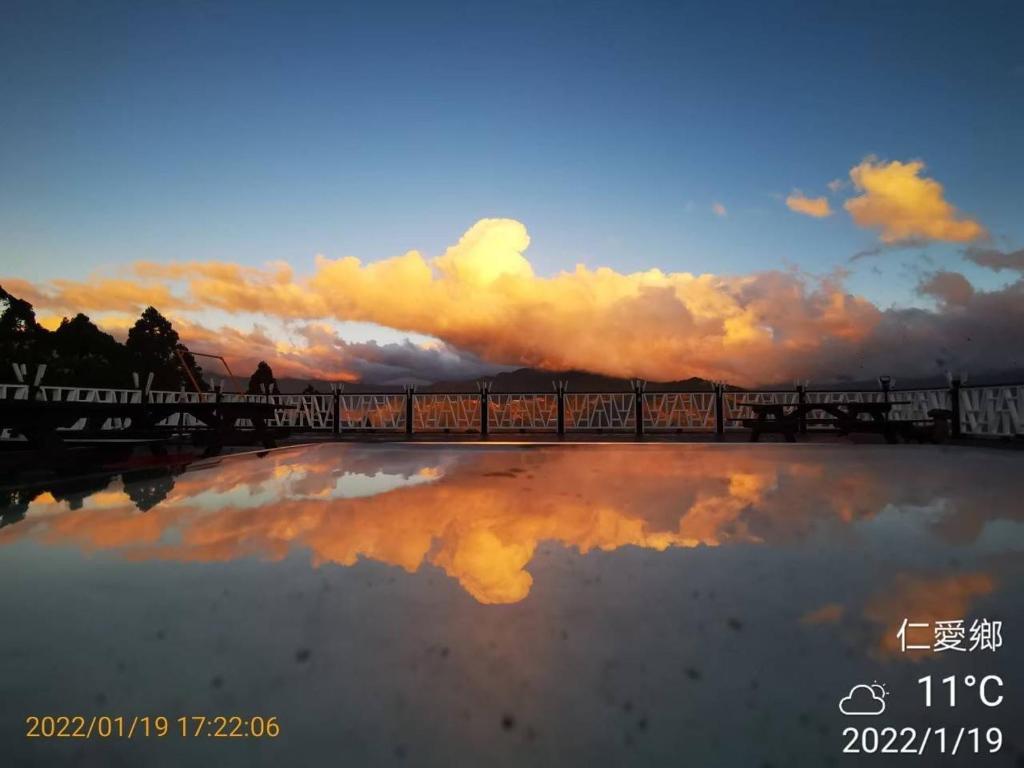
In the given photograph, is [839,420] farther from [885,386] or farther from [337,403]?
[337,403]

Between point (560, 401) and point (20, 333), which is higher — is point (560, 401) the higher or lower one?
the lower one

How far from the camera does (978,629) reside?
8.41ft

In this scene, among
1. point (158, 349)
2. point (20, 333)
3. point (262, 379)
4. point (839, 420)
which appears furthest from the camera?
point (262, 379)

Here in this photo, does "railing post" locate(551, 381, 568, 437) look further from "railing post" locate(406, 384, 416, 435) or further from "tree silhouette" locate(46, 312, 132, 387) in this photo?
"tree silhouette" locate(46, 312, 132, 387)

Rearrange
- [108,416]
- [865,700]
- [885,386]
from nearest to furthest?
[865,700]
[108,416]
[885,386]

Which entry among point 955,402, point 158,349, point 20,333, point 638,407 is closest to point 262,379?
point 158,349

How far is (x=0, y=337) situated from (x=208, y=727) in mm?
41906

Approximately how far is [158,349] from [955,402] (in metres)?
48.8

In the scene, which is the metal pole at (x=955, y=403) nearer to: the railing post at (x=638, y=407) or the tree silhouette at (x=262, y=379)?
the railing post at (x=638, y=407)

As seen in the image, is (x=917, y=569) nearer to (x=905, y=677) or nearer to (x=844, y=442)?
(x=905, y=677)

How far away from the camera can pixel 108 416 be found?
10.1 m

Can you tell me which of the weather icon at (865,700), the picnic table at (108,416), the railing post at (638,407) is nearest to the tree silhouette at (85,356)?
the picnic table at (108,416)

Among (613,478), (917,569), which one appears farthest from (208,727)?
(613,478)

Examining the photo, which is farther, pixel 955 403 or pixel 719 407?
pixel 719 407
